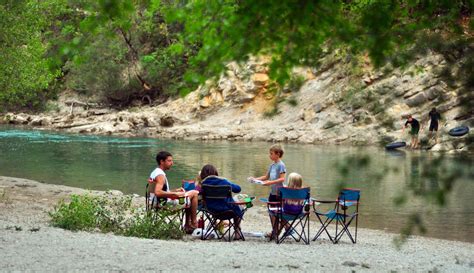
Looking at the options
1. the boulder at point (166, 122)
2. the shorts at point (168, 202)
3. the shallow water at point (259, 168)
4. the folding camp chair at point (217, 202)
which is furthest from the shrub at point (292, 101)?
the boulder at point (166, 122)

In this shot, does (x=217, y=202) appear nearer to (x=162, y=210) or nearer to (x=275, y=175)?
(x=162, y=210)

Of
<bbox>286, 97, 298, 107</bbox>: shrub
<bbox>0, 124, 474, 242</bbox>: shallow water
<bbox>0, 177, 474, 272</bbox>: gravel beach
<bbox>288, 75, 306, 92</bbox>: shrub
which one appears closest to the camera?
<bbox>286, 97, 298, 107</bbox>: shrub

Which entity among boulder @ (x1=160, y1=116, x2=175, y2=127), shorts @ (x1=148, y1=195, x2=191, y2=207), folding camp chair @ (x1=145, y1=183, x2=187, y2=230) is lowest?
folding camp chair @ (x1=145, y1=183, x2=187, y2=230)

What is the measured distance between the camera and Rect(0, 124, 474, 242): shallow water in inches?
260

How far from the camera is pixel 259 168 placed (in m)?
28.5

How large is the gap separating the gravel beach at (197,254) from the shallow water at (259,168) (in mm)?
979

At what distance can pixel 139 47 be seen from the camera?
213 ft

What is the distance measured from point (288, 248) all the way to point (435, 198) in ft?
18.9

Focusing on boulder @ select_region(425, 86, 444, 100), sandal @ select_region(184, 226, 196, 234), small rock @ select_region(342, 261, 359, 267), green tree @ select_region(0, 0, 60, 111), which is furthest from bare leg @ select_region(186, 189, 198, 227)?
green tree @ select_region(0, 0, 60, 111)

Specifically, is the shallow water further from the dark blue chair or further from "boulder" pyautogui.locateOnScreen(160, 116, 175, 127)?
"boulder" pyautogui.locateOnScreen(160, 116, 175, 127)

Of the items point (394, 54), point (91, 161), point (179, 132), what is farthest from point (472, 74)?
point (179, 132)

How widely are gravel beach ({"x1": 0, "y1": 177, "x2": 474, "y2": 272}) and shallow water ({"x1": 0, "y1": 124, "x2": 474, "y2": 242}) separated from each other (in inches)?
38.5

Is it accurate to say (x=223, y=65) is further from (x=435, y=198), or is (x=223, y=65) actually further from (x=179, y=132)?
(x=179, y=132)

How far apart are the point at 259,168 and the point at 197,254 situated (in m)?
18.5
